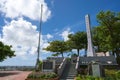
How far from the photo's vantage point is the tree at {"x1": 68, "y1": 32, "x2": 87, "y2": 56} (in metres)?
59.1

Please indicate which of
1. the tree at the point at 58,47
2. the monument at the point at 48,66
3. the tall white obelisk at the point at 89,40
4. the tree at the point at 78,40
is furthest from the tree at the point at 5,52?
the monument at the point at 48,66

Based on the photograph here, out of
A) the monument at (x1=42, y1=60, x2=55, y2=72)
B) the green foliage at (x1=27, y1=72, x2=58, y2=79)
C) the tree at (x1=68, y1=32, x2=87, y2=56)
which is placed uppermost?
the tree at (x1=68, y1=32, x2=87, y2=56)

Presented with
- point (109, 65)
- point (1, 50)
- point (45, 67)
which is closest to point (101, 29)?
point (109, 65)

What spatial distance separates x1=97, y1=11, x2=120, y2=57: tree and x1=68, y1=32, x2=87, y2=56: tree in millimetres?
16185

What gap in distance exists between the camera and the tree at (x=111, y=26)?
139 feet

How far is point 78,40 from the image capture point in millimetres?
59062

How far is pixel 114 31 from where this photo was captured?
140 ft

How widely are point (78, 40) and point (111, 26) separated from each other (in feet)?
57.5

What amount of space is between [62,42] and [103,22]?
19.9 metres

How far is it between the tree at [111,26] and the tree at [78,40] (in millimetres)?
16185

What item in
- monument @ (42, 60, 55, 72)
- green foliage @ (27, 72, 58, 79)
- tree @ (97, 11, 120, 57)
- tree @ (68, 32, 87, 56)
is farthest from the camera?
tree @ (68, 32, 87, 56)

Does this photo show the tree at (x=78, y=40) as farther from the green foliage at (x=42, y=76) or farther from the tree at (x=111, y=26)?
the green foliage at (x=42, y=76)

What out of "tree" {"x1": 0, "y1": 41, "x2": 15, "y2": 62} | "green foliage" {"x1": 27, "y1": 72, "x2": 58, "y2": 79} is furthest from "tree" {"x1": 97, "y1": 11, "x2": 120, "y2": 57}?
"tree" {"x1": 0, "y1": 41, "x2": 15, "y2": 62}

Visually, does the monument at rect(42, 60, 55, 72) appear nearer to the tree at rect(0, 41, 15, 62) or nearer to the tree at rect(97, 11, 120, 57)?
the tree at rect(97, 11, 120, 57)
